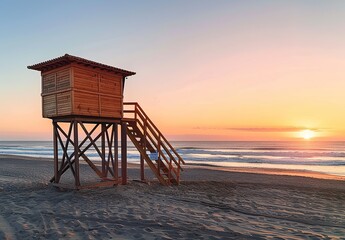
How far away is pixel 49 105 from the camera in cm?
1227

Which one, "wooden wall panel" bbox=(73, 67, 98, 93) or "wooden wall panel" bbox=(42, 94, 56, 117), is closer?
"wooden wall panel" bbox=(73, 67, 98, 93)

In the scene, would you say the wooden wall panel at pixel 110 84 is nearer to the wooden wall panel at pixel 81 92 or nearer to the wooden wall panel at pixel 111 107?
the wooden wall panel at pixel 81 92

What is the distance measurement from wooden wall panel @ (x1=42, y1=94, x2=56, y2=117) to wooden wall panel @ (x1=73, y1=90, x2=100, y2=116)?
1.29 metres

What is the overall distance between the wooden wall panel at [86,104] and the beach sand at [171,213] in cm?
305

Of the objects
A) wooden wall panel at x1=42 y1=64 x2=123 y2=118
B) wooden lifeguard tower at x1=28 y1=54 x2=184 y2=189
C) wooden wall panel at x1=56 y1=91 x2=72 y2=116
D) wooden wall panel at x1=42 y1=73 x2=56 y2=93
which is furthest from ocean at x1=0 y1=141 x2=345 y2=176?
wooden wall panel at x1=42 y1=73 x2=56 y2=93

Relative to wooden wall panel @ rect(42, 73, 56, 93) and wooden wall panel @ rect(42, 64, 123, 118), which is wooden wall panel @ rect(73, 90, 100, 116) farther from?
wooden wall panel @ rect(42, 73, 56, 93)

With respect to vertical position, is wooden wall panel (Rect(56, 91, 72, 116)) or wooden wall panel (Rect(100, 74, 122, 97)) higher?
wooden wall panel (Rect(100, 74, 122, 97))

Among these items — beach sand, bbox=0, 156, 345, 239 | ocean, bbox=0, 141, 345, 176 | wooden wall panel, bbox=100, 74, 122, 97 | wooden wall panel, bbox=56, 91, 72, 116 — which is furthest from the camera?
ocean, bbox=0, 141, 345, 176

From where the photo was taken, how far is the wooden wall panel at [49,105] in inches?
473

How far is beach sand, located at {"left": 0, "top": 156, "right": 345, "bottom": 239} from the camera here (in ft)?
21.6

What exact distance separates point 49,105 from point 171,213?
7.16m

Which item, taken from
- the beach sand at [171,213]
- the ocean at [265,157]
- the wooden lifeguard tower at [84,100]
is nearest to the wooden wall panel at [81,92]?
the wooden lifeguard tower at [84,100]

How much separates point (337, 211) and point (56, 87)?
1088 centimetres

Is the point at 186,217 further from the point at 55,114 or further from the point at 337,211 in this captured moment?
the point at 55,114
